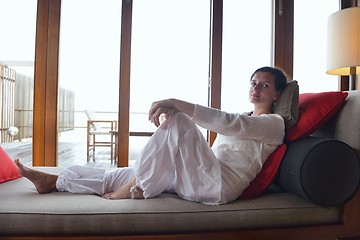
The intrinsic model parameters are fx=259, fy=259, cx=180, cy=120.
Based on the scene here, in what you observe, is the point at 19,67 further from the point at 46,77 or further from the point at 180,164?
the point at 180,164

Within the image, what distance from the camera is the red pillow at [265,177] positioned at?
1.18 meters

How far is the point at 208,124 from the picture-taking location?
1181mm

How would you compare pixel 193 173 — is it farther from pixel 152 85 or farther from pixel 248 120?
pixel 152 85

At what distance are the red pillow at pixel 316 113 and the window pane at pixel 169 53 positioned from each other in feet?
5.40

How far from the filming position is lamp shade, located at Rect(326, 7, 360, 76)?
180 centimetres

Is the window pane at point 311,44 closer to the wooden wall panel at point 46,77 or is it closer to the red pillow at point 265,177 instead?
the red pillow at point 265,177

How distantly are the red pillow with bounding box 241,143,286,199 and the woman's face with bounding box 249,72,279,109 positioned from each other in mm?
290

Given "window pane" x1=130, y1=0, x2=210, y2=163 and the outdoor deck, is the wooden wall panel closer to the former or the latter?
the outdoor deck

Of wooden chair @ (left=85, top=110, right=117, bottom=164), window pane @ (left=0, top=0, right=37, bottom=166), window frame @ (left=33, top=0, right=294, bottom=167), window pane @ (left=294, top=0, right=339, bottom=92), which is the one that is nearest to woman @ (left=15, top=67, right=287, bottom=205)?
window frame @ (left=33, top=0, right=294, bottom=167)

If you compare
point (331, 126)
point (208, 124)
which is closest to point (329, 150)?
point (331, 126)

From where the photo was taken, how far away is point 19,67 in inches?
110

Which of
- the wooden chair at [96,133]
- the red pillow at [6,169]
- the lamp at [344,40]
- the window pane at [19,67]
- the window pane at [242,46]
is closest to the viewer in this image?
the red pillow at [6,169]

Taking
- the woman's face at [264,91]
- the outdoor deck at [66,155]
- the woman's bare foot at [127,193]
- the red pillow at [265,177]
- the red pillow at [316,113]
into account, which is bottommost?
the outdoor deck at [66,155]

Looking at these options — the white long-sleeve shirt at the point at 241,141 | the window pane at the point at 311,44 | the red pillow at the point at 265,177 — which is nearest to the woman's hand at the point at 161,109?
the white long-sleeve shirt at the point at 241,141
